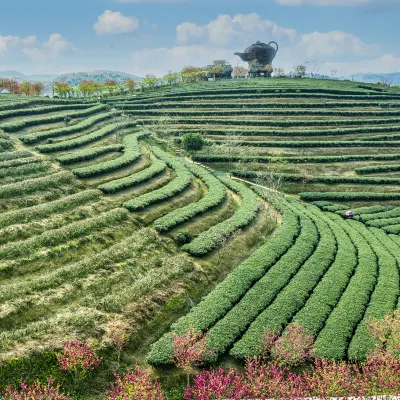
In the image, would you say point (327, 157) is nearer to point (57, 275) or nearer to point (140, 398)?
point (57, 275)

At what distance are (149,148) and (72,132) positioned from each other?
12.1 metres

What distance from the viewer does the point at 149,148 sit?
62.8m

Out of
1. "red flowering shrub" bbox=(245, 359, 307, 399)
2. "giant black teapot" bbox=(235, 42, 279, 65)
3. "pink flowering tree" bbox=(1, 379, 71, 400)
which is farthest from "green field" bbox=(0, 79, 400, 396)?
"giant black teapot" bbox=(235, 42, 279, 65)

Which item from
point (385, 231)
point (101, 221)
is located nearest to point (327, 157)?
point (385, 231)

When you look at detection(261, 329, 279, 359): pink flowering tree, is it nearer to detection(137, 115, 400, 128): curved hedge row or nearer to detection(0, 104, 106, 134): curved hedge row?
detection(0, 104, 106, 134): curved hedge row

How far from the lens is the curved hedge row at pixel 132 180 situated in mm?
42812

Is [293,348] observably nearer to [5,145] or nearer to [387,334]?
[387,334]

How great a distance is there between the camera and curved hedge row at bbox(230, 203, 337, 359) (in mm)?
24672

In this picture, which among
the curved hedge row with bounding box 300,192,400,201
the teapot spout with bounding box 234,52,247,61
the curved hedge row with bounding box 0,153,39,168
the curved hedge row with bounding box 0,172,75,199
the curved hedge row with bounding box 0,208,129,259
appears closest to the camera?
the curved hedge row with bounding box 0,208,129,259

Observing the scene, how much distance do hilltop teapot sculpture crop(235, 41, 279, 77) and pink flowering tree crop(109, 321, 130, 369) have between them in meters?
149

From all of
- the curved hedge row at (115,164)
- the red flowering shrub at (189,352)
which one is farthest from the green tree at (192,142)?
the red flowering shrub at (189,352)

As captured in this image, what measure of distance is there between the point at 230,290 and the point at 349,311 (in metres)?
8.88

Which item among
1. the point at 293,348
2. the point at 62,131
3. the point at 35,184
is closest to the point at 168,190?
the point at 35,184

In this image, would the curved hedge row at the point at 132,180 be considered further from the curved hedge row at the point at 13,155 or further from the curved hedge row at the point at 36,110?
the curved hedge row at the point at 36,110
